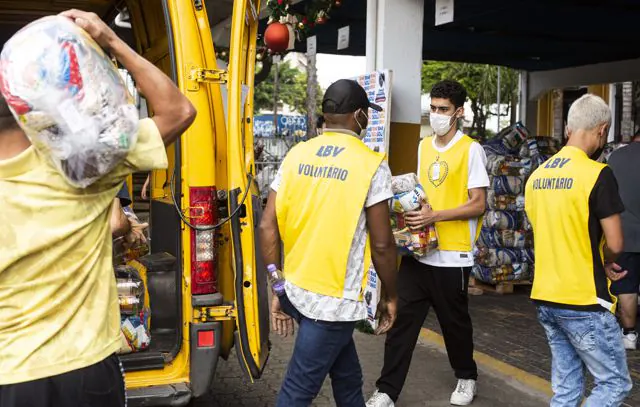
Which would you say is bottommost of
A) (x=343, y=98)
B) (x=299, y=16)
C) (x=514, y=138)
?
(x=514, y=138)

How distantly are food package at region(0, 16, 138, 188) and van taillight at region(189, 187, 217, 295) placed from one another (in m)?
2.03

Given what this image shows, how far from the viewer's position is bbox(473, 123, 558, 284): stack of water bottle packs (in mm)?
8383

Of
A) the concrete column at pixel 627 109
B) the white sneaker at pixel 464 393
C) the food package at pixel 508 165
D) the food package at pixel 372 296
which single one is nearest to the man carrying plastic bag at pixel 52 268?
the white sneaker at pixel 464 393

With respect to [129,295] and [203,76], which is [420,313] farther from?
[203,76]

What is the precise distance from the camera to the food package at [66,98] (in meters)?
1.79

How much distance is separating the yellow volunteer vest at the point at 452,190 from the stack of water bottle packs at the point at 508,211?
3.68 m

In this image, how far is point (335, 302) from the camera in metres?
3.39

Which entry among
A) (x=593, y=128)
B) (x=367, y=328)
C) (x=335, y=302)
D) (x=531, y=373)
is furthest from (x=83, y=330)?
(x=367, y=328)

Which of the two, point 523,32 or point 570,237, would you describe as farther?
point 523,32

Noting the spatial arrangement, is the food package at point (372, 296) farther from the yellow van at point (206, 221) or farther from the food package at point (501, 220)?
the yellow van at point (206, 221)

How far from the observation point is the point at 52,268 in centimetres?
197

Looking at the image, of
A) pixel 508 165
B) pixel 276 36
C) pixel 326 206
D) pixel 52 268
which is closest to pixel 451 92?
pixel 326 206

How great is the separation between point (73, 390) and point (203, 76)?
7.40 ft

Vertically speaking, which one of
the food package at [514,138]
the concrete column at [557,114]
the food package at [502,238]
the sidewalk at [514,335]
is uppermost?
the concrete column at [557,114]
